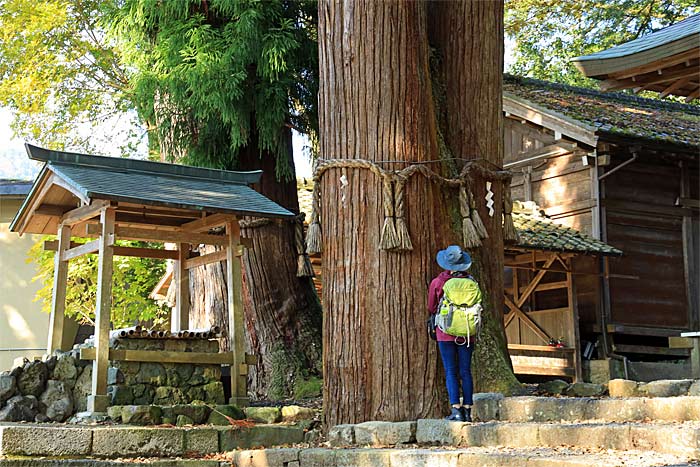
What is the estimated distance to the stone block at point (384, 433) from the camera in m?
7.68

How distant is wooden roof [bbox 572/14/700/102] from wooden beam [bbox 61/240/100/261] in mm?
5527

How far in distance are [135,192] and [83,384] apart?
2.18 m

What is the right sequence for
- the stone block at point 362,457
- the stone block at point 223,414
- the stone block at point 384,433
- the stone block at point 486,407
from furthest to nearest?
the stone block at point 223,414, the stone block at point 486,407, the stone block at point 384,433, the stone block at point 362,457

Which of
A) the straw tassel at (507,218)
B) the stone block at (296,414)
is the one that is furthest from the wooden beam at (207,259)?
the straw tassel at (507,218)

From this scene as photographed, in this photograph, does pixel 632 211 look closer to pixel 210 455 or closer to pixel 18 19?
pixel 210 455

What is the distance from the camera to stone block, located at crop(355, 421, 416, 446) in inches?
303

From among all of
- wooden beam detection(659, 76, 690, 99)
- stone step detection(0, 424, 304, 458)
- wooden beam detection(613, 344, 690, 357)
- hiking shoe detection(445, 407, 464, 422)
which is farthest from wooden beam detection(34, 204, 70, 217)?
wooden beam detection(613, 344, 690, 357)

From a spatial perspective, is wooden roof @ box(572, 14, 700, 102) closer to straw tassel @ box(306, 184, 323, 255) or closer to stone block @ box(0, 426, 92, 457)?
straw tassel @ box(306, 184, 323, 255)

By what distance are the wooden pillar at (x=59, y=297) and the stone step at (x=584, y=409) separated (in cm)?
545

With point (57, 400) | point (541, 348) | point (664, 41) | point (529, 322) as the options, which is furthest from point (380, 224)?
point (529, 322)

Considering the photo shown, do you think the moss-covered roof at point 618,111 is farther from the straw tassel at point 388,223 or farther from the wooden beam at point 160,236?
the straw tassel at point 388,223

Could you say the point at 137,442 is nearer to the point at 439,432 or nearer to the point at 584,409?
the point at 439,432

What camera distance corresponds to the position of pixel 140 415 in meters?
9.69

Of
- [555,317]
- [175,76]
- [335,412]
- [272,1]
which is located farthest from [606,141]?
[335,412]
